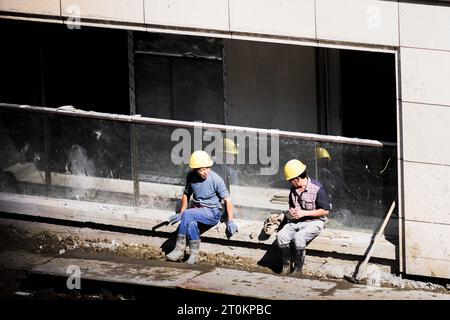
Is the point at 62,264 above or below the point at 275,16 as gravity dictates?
below

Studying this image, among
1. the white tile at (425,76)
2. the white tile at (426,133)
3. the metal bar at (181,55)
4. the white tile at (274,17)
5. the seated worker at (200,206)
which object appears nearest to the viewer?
the white tile at (425,76)

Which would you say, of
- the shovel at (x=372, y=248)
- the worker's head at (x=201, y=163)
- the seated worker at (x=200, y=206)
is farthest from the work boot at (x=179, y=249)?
the shovel at (x=372, y=248)

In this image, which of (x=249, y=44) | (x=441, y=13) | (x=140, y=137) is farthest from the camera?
(x=249, y=44)

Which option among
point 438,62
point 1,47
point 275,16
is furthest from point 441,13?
point 1,47

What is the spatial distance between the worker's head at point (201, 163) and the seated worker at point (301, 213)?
1129mm

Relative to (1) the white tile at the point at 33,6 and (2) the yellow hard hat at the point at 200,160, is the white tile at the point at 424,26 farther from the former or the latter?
(1) the white tile at the point at 33,6

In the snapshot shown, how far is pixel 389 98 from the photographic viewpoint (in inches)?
749

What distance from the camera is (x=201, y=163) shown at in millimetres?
17297

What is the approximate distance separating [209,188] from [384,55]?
3632 millimetres

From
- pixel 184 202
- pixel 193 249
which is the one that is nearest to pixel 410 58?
pixel 184 202

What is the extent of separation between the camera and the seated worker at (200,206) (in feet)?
57.2

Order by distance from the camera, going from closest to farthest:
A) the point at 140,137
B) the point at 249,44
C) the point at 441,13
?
the point at 441,13, the point at 140,137, the point at 249,44
